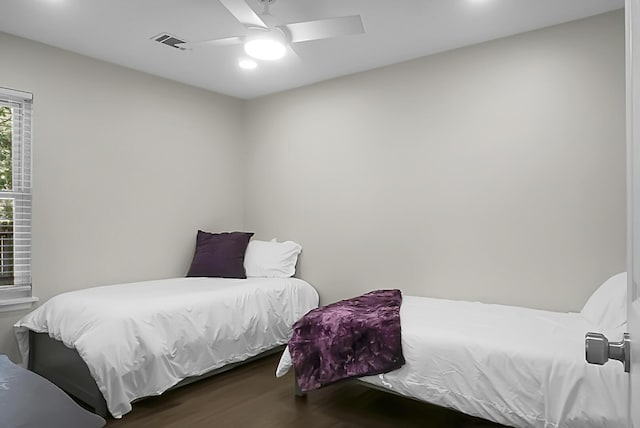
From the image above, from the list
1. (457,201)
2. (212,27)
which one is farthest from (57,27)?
(457,201)

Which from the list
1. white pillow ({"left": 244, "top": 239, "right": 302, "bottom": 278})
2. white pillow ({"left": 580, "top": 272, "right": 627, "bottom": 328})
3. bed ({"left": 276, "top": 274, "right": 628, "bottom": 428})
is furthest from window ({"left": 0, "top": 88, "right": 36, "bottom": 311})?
white pillow ({"left": 580, "top": 272, "right": 627, "bottom": 328})

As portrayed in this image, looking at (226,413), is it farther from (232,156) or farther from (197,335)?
(232,156)

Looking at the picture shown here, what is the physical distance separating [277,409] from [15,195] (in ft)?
8.28

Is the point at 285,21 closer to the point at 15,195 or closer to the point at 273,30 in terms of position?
the point at 273,30

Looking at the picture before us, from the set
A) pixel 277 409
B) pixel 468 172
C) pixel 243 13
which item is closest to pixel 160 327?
pixel 277 409

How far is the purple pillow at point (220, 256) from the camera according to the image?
4.30 meters

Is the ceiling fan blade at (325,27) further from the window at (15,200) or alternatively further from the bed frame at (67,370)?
the bed frame at (67,370)

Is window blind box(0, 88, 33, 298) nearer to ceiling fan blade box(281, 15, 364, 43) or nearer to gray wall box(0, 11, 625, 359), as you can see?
gray wall box(0, 11, 625, 359)

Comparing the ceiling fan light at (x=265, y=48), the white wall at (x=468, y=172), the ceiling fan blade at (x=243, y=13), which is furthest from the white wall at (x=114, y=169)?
the ceiling fan blade at (x=243, y=13)

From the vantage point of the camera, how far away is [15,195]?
10.9 feet

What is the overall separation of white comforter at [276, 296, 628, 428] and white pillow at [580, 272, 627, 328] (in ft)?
0.24

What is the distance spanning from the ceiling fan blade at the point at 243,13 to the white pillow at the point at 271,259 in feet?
7.95

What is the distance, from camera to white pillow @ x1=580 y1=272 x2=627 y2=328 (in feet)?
7.94

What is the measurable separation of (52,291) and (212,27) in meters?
2.41
